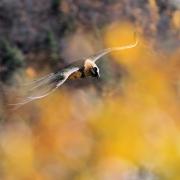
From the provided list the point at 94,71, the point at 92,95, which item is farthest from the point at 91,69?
the point at 92,95

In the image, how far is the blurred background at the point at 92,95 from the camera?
410 centimetres

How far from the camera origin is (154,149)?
4430 millimetres

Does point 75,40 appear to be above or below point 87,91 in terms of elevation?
above

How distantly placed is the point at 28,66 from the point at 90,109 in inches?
17.2

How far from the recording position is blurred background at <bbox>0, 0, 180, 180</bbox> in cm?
410

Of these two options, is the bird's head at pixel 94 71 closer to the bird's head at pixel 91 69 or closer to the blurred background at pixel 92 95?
the bird's head at pixel 91 69

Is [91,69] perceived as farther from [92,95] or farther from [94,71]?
[92,95]

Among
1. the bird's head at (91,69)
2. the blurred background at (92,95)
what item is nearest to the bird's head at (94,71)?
the bird's head at (91,69)

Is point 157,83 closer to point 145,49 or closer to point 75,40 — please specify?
point 145,49

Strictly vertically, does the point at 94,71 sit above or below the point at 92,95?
below

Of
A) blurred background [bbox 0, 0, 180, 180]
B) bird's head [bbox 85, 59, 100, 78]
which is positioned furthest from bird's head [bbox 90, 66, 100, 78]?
blurred background [bbox 0, 0, 180, 180]

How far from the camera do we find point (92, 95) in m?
4.39

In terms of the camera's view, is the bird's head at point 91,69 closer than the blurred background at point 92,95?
Yes

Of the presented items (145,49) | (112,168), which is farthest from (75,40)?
(112,168)
